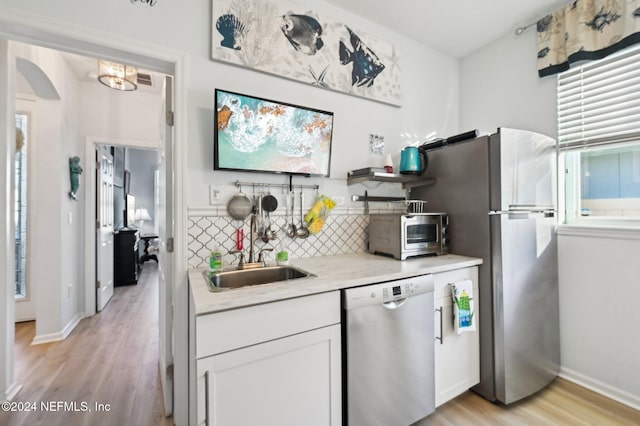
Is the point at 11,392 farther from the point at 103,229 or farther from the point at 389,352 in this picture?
the point at 389,352

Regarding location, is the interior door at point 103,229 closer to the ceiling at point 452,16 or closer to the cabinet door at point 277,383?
the cabinet door at point 277,383

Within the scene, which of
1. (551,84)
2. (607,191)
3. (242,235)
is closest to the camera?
(242,235)

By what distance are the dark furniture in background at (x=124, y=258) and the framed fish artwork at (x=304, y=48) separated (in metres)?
4.25

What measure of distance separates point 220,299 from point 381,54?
7.51ft

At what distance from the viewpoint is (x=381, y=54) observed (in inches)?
90.3

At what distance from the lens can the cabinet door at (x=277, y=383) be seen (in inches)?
39.4

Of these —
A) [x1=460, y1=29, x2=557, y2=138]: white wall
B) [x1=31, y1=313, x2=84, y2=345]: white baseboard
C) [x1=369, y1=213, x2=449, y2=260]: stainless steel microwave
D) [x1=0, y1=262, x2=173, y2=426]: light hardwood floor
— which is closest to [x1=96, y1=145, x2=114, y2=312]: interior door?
[x1=0, y1=262, x2=173, y2=426]: light hardwood floor

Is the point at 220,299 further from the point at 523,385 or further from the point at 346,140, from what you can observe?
the point at 523,385

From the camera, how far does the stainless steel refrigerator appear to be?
5.57 ft

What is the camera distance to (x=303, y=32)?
1.90m

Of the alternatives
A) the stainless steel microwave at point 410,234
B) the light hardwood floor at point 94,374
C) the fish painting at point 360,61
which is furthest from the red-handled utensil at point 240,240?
the fish painting at point 360,61

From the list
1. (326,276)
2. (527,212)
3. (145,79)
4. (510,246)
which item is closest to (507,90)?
(527,212)

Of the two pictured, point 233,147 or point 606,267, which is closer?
point 233,147

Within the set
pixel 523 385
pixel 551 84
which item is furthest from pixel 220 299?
pixel 551 84
